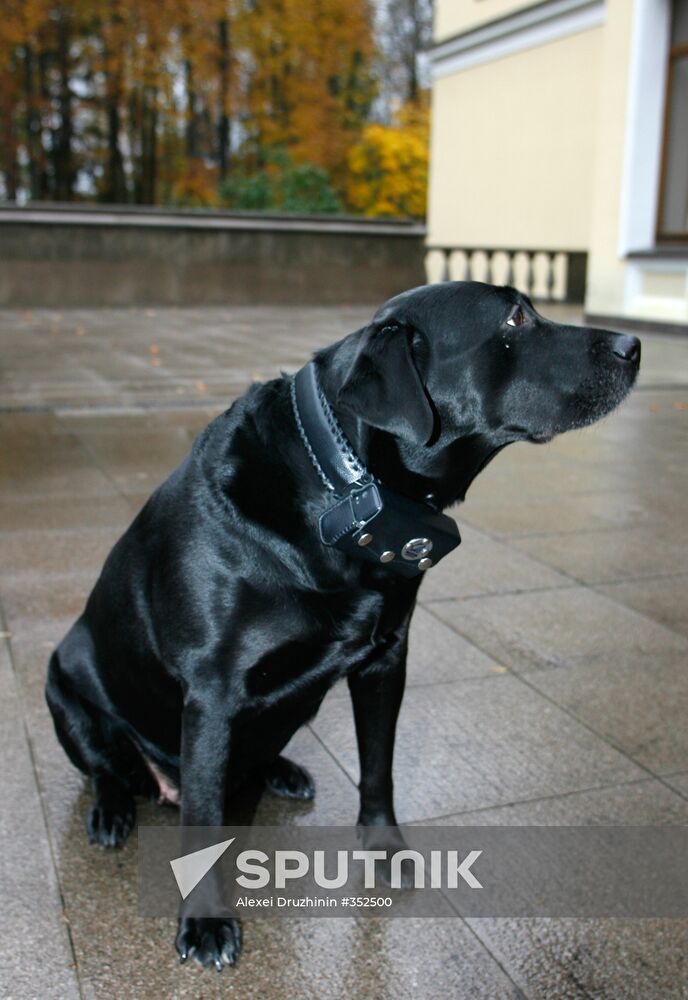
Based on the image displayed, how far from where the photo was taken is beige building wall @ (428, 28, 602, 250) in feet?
70.5

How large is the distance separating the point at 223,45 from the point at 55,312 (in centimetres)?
1997

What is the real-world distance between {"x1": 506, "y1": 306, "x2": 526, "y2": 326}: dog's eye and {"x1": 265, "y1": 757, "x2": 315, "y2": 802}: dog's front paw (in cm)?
145

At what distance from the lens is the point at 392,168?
119 feet

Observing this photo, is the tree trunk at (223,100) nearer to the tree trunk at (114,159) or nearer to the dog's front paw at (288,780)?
the tree trunk at (114,159)

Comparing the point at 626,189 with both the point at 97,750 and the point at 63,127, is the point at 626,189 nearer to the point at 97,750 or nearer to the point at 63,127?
the point at 97,750

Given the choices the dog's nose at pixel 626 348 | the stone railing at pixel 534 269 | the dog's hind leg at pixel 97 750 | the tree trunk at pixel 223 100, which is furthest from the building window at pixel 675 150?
the tree trunk at pixel 223 100

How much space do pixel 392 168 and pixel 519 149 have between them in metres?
13.4

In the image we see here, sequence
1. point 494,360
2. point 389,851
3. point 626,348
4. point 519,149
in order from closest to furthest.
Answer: point 494,360, point 626,348, point 389,851, point 519,149

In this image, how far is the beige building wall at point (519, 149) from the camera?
70.5 feet

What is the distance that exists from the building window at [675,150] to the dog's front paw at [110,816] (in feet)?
47.5

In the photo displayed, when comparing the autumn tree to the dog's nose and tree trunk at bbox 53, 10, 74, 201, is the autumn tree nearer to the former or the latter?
tree trunk at bbox 53, 10, 74, 201

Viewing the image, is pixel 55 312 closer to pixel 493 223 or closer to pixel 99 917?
pixel 493 223

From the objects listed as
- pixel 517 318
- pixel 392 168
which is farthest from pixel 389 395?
pixel 392 168

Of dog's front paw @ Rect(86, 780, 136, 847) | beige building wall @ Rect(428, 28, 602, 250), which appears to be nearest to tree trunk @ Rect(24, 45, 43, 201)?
beige building wall @ Rect(428, 28, 602, 250)
